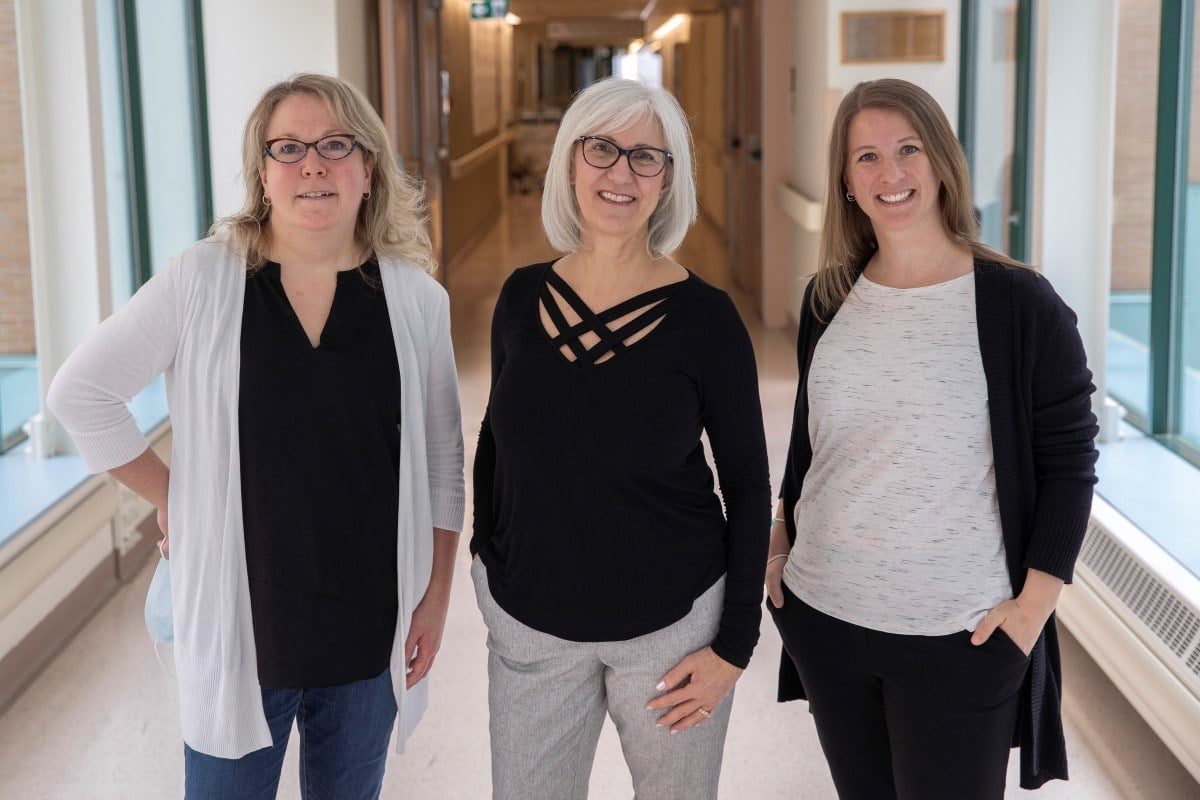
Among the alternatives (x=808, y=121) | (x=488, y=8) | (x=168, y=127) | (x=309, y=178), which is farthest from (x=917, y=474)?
(x=488, y=8)

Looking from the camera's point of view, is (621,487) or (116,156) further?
(116,156)

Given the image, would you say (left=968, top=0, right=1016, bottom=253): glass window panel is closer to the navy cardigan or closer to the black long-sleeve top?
the navy cardigan

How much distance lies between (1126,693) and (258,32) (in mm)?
5590

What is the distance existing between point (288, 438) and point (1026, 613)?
1114mm

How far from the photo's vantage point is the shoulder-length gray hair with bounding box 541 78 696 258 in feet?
6.03

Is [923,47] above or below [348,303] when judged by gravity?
above

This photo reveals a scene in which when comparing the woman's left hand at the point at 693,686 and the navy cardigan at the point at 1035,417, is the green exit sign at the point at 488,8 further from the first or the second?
the woman's left hand at the point at 693,686

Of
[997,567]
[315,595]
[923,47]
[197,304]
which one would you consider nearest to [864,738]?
[997,567]

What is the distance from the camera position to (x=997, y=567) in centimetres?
192

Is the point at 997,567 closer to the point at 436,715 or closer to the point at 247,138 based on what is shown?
the point at 247,138

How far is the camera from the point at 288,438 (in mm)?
1834

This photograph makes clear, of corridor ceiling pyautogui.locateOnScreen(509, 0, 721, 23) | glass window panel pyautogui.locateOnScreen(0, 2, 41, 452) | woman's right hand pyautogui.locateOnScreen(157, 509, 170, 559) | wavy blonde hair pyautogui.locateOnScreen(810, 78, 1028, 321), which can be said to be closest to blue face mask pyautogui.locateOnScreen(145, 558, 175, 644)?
woman's right hand pyautogui.locateOnScreen(157, 509, 170, 559)

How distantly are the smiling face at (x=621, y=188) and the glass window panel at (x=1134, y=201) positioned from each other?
3.22m

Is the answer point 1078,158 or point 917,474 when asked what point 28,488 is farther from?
point 1078,158
